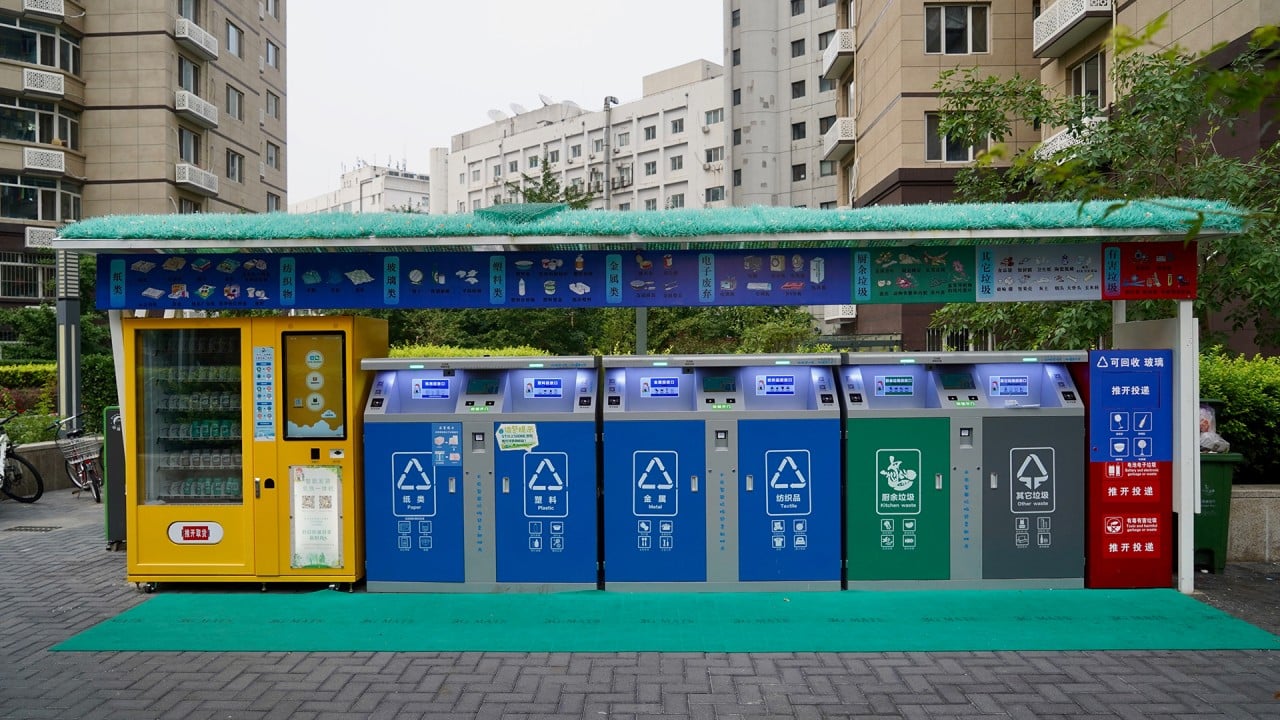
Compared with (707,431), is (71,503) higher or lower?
lower

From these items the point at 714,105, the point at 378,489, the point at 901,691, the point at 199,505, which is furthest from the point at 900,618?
the point at 714,105

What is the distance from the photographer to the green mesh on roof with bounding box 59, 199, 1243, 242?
6719 mm

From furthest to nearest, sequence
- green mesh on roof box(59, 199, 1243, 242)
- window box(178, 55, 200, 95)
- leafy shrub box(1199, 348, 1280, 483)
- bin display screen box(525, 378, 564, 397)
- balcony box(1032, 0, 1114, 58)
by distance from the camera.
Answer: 1. window box(178, 55, 200, 95)
2. balcony box(1032, 0, 1114, 58)
3. leafy shrub box(1199, 348, 1280, 483)
4. bin display screen box(525, 378, 564, 397)
5. green mesh on roof box(59, 199, 1243, 242)

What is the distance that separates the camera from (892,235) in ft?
22.1

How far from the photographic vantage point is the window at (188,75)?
117 ft

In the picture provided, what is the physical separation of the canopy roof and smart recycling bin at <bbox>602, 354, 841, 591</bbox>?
3.36 ft

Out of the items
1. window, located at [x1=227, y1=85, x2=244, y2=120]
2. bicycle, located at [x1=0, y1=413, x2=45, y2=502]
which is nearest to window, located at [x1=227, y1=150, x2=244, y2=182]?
window, located at [x1=227, y1=85, x2=244, y2=120]

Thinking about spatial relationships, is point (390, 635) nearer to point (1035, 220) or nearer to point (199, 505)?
point (199, 505)

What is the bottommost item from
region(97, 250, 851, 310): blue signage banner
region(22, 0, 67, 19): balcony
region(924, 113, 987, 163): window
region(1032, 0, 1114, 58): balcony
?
region(97, 250, 851, 310): blue signage banner

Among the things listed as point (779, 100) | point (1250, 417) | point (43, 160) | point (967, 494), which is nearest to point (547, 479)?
point (967, 494)

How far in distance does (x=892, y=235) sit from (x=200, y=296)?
5.28 meters

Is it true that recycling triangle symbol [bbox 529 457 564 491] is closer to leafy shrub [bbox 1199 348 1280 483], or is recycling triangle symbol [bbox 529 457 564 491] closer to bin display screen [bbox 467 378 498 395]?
bin display screen [bbox 467 378 498 395]

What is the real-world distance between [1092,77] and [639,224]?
65.3 feet

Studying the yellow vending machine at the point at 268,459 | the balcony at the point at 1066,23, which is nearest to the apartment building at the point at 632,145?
the balcony at the point at 1066,23
